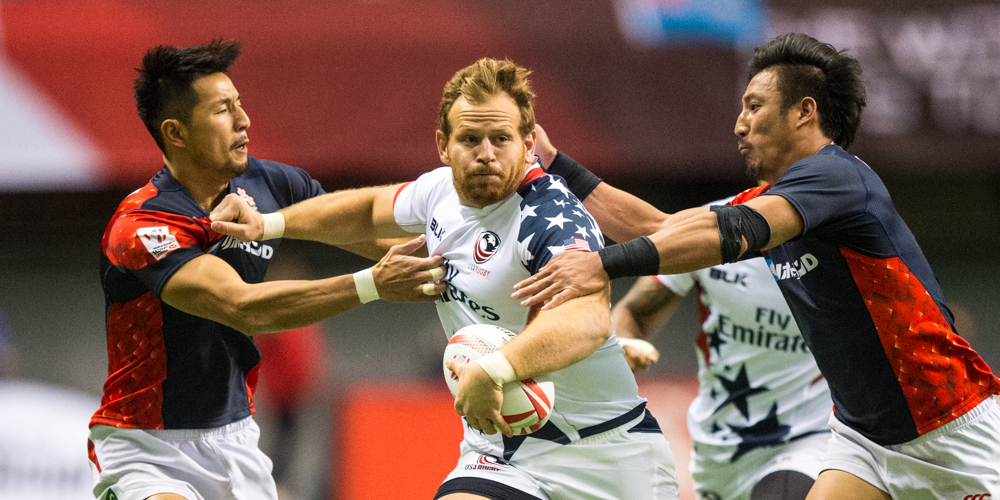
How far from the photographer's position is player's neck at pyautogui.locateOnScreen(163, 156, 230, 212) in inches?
186

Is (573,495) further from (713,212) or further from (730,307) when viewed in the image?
(730,307)

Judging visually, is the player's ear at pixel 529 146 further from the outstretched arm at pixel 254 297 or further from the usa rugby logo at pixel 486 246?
the outstretched arm at pixel 254 297

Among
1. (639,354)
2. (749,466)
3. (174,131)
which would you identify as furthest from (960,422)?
(174,131)

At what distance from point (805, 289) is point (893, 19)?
5.21 meters

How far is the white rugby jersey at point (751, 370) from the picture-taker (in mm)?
5043

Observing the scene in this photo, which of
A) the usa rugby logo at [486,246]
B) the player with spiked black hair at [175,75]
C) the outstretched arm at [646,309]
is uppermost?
the player with spiked black hair at [175,75]

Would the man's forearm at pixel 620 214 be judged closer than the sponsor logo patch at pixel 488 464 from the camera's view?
No

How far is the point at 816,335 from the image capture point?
3943mm

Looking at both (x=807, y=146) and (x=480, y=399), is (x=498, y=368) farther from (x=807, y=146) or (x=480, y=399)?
(x=807, y=146)

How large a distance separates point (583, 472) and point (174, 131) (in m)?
2.62

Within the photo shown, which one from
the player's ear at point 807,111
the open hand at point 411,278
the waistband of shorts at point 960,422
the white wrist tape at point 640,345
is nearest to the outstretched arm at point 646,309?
the white wrist tape at point 640,345

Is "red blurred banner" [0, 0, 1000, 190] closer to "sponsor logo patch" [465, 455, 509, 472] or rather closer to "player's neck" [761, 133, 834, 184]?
"player's neck" [761, 133, 834, 184]

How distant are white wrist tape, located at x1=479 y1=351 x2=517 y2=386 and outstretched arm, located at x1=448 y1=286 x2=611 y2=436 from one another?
1 cm

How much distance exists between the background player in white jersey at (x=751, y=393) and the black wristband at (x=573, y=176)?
784mm
